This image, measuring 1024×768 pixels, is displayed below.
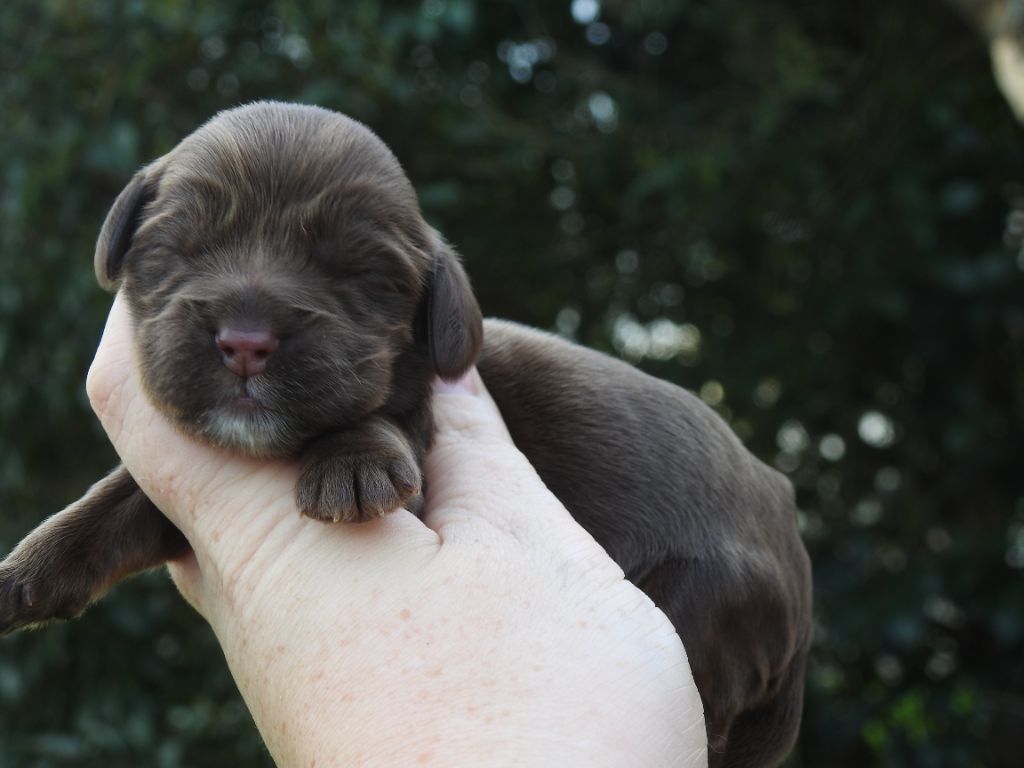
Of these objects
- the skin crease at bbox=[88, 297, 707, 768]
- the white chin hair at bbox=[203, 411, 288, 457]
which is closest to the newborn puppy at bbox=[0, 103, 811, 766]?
the white chin hair at bbox=[203, 411, 288, 457]

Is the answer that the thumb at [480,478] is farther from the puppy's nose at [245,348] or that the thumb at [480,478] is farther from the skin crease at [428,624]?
the puppy's nose at [245,348]

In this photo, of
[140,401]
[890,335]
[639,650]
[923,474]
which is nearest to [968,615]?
[923,474]

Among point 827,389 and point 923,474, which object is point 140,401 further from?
point 923,474

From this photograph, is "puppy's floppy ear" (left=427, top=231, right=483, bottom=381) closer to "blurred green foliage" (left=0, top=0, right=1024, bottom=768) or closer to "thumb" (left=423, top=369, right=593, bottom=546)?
"thumb" (left=423, top=369, right=593, bottom=546)

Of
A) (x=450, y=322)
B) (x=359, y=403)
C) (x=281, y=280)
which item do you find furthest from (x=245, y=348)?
(x=450, y=322)

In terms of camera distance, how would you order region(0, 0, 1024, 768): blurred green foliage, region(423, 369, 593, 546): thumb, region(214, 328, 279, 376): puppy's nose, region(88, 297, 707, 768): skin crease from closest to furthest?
region(88, 297, 707, 768): skin crease, region(214, 328, 279, 376): puppy's nose, region(423, 369, 593, 546): thumb, region(0, 0, 1024, 768): blurred green foliage

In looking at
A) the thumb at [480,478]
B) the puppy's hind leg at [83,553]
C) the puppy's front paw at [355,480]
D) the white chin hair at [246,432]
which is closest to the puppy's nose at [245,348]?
the white chin hair at [246,432]
